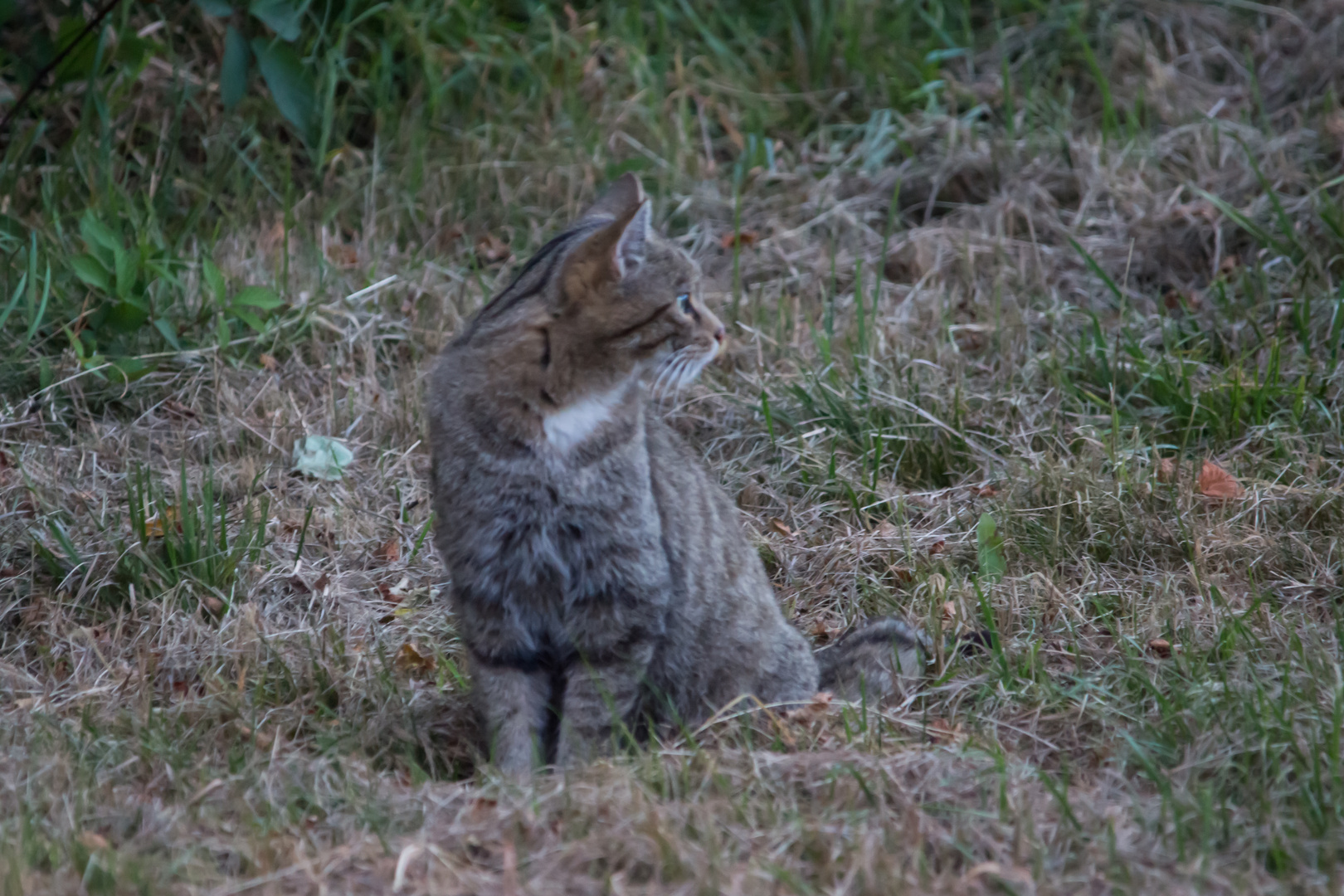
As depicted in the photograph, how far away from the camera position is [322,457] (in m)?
4.23

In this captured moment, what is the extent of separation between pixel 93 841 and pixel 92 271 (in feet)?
7.90

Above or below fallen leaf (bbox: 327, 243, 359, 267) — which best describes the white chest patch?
above

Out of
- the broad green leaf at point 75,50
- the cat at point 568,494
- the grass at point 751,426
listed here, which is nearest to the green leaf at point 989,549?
the grass at point 751,426

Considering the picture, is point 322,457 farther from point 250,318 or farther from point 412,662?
point 412,662

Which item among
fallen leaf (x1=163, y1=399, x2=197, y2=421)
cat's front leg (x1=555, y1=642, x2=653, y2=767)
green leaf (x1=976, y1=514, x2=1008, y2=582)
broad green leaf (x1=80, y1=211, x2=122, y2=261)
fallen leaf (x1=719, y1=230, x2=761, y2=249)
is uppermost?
broad green leaf (x1=80, y1=211, x2=122, y2=261)

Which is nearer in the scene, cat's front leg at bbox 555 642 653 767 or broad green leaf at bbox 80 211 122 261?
cat's front leg at bbox 555 642 653 767

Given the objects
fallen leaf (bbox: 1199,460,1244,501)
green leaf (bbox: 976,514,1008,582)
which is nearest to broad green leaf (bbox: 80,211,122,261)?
green leaf (bbox: 976,514,1008,582)

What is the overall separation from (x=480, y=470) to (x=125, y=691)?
3.61 feet

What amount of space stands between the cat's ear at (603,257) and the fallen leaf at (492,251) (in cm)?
249

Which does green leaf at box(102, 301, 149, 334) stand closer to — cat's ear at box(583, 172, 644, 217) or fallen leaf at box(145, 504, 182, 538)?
fallen leaf at box(145, 504, 182, 538)

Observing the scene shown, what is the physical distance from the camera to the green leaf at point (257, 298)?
4.43m

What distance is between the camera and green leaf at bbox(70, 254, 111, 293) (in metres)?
4.30

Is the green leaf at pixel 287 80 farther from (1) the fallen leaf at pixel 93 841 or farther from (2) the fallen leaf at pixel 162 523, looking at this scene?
(1) the fallen leaf at pixel 93 841

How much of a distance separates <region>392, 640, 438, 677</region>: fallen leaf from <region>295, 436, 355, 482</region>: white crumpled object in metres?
0.89
